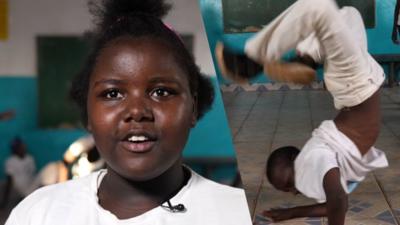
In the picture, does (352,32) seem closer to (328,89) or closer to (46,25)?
(328,89)

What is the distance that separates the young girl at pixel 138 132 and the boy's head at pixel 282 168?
242 millimetres

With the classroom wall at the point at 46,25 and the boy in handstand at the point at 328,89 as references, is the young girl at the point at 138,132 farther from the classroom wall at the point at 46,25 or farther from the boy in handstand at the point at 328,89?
the boy in handstand at the point at 328,89

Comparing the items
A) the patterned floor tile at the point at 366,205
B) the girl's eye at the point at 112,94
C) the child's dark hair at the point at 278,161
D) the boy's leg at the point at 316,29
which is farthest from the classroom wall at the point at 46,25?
the patterned floor tile at the point at 366,205

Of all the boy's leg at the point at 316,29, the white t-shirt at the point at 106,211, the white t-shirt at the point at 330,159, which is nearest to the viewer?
the white t-shirt at the point at 106,211

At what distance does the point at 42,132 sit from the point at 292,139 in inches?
21.9

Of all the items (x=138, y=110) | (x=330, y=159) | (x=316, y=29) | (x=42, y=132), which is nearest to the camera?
(x=138, y=110)

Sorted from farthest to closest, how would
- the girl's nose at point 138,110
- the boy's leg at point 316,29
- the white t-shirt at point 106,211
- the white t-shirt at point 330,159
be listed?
the white t-shirt at point 330,159 < the boy's leg at point 316,29 < the white t-shirt at point 106,211 < the girl's nose at point 138,110

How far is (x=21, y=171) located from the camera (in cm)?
91

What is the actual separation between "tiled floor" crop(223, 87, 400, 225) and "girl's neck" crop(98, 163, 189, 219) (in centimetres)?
24

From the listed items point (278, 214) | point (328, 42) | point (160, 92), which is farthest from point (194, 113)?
point (278, 214)

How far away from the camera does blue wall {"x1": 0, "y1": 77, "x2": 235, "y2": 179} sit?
33.9 inches

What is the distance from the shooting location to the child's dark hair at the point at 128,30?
806mm

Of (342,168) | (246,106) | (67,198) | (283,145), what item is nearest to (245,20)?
(246,106)

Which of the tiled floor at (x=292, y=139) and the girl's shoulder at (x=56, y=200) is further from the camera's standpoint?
the tiled floor at (x=292, y=139)
